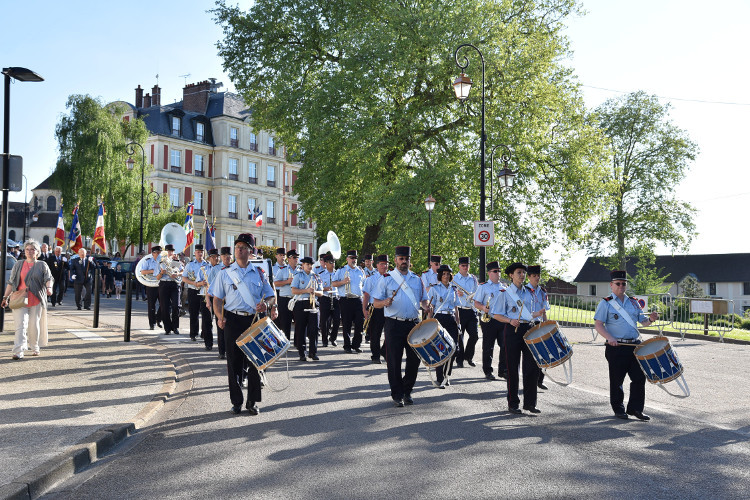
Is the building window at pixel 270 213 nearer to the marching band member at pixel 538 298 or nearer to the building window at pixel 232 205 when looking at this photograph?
the building window at pixel 232 205

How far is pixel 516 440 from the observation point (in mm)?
7352

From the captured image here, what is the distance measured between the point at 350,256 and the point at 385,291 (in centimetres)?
755

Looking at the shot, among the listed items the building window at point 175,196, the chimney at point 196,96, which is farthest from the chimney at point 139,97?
the building window at point 175,196

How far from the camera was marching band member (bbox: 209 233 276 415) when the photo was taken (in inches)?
343

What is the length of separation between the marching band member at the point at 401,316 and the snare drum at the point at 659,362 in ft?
9.33

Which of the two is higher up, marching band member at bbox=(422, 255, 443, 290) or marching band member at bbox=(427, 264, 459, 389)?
marching band member at bbox=(422, 255, 443, 290)

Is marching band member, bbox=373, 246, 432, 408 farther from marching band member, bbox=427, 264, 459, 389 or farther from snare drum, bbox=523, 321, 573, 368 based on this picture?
marching band member, bbox=427, 264, 459, 389

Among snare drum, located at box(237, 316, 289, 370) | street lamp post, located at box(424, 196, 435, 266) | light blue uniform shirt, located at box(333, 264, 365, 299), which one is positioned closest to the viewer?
snare drum, located at box(237, 316, 289, 370)

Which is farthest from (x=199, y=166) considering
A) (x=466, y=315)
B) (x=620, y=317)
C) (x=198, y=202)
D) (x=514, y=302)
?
(x=620, y=317)

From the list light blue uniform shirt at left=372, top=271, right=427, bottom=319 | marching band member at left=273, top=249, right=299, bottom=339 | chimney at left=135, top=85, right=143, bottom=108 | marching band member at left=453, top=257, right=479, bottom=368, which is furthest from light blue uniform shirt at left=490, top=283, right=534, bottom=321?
chimney at left=135, top=85, right=143, bottom=108

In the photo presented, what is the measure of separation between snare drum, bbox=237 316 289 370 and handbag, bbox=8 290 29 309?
591 centimetres

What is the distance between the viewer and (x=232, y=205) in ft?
246

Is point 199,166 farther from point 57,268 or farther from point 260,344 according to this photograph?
point 260,344

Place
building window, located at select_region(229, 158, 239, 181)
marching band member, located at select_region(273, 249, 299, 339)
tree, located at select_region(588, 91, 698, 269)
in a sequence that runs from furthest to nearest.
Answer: building window, located at select_region(229, 158, 239, 181), tree, located at select_region(588, 91, 698, 269), marching band member, located at select_region(273, 249, 299, 339)
